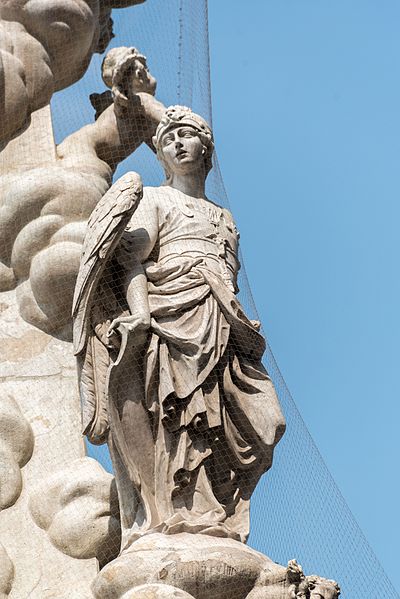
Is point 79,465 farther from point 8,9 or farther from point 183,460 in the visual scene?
point 8,9

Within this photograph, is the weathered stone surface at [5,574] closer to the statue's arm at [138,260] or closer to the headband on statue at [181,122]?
the statue's arm at [138,260]

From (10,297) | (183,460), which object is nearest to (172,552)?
(183,460)

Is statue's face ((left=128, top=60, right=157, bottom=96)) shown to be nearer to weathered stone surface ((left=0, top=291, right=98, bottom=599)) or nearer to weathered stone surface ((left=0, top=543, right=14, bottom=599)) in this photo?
weathered stone surface ((left=0, top=291, right=98, bottom=599))

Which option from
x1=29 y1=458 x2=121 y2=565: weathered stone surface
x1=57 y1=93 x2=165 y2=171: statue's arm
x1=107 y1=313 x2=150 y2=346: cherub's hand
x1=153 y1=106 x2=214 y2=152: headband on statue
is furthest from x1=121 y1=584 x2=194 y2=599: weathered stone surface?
x1=57 y1=93 x2=165 y2=171: statue's arm

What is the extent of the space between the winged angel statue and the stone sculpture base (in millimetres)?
235

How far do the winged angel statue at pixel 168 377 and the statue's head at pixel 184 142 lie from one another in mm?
512

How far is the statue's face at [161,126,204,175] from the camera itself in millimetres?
11625

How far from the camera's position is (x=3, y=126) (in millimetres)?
12969

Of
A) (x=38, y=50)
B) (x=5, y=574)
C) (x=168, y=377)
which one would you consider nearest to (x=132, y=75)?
(x=38, y=50)

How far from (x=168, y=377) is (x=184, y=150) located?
152cm

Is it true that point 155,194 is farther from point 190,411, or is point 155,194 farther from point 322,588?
point 322,588

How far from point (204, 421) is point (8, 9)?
12.2 ft

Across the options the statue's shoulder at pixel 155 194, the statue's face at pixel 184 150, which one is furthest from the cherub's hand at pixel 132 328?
the statue's face at pixel 184 150

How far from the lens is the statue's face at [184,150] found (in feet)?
38.1
